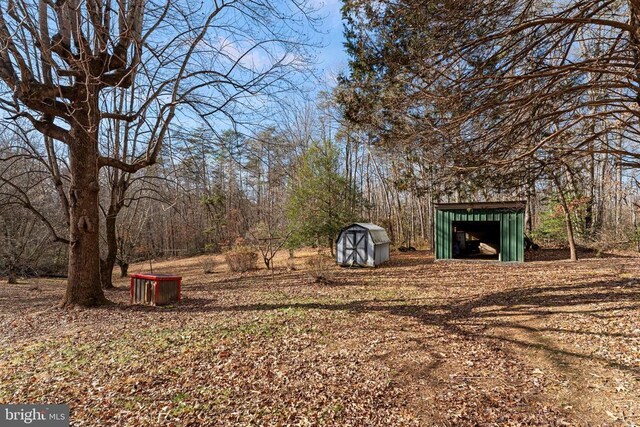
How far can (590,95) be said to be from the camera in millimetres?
7422

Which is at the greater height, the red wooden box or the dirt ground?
the red wooden box

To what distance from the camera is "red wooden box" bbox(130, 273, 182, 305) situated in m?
7.70

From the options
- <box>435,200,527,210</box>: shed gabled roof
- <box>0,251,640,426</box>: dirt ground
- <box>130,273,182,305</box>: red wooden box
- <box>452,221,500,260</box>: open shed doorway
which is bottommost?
<box>0,251,640,426</box>: dirt ground

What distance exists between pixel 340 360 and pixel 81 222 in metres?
5.91

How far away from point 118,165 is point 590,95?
1050cm

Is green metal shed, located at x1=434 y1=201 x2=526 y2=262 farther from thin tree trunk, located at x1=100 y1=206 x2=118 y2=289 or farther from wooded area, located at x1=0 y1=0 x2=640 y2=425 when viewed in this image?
thin tree trunk, located at x1=100 y1=206 x2=118 y2=289

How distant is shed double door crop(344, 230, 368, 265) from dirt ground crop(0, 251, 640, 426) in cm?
681

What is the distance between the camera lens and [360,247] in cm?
1489

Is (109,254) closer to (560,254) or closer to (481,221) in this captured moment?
(481,221)

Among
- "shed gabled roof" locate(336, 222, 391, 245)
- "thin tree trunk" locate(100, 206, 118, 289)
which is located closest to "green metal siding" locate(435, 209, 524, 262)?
"shed gabled roof" locate(336, 222, 391, 245)

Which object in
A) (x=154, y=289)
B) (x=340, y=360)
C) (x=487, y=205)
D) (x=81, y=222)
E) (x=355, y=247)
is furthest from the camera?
(x=355, y=247)

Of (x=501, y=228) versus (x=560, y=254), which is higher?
(x=501, y=228)

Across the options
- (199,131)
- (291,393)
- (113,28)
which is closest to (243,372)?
(291,393)

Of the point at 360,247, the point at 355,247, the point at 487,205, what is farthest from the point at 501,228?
the point at 355,247
